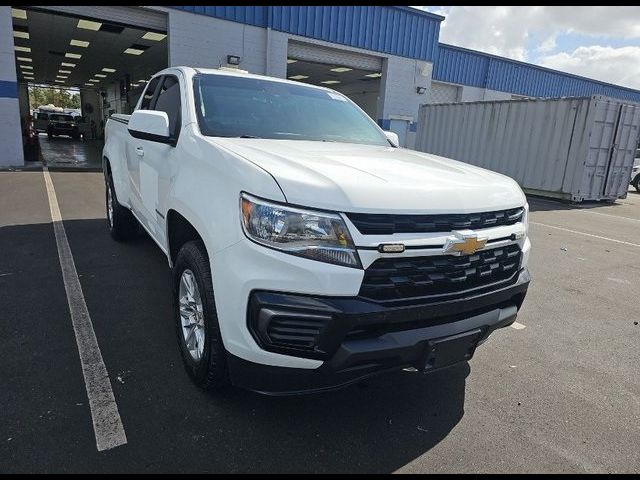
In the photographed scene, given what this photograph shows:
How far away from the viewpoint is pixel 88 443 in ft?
6.89

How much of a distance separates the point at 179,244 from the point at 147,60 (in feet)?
72.9

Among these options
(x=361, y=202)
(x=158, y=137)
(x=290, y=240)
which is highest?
(x=158, y=137)

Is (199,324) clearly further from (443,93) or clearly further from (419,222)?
(443,93)

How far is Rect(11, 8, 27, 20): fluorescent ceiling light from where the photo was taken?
13501mm

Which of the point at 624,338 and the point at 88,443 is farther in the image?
the point at 624,338

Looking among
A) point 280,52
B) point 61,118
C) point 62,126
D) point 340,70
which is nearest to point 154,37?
point 280,52

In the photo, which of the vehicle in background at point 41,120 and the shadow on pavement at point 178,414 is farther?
the vehicle in background at point 41,120

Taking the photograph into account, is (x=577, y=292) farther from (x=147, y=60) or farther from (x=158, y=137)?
(x=147, y=60)

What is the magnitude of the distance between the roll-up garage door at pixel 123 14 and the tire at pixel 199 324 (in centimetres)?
1309

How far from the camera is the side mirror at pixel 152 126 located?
2.77m

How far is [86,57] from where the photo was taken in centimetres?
2336

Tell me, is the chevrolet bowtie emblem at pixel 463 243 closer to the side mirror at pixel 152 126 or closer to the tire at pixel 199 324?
the tire at pixel 199 324

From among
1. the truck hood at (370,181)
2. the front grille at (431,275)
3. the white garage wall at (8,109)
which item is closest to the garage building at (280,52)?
the white garage wall at (8,109)

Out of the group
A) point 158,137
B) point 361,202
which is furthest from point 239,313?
point 158,137
